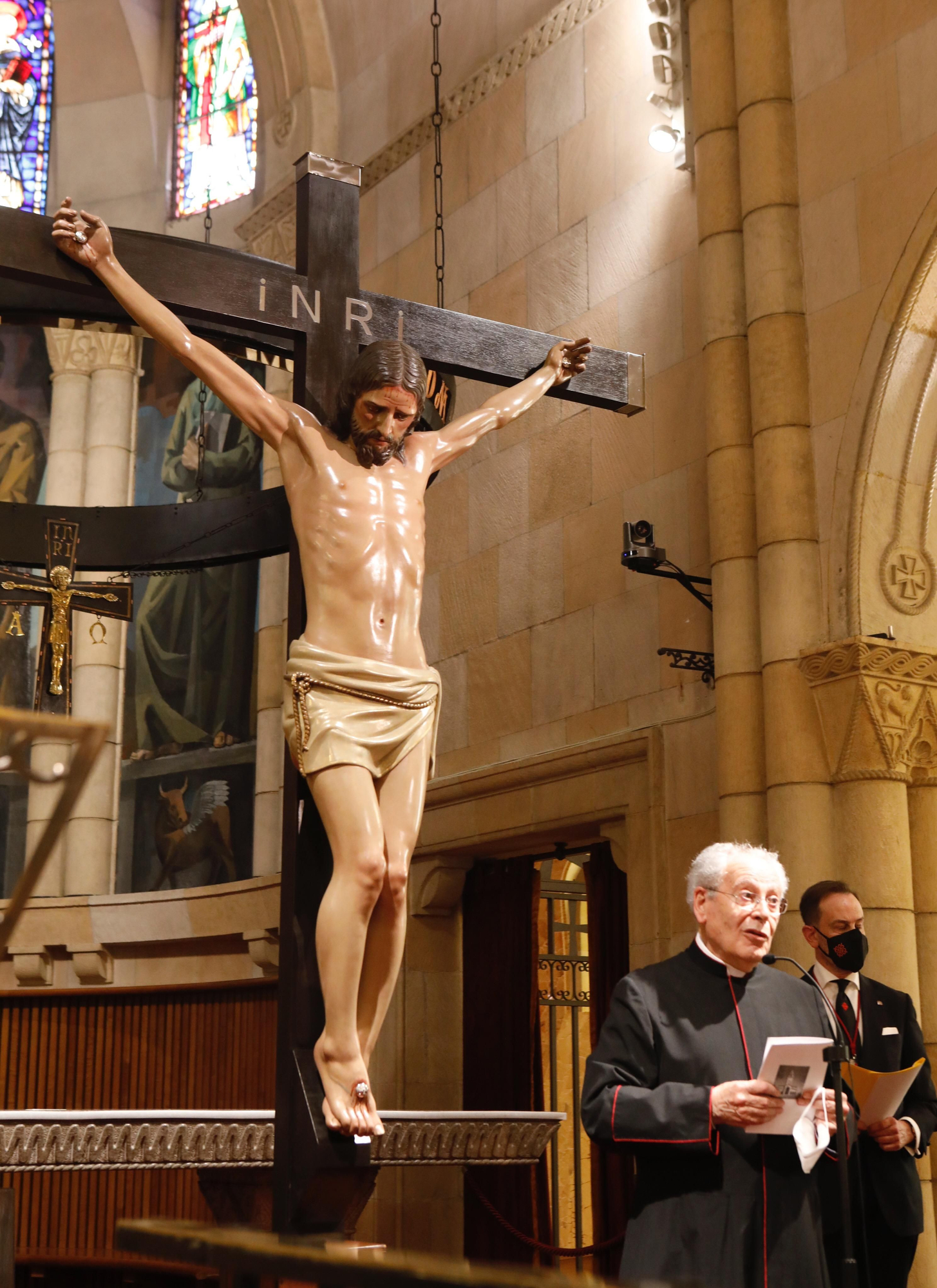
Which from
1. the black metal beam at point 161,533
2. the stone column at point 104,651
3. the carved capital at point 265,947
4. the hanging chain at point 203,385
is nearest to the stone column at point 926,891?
the black metal beam at point 161,533

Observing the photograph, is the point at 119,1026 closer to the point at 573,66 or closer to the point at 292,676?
the point at 573,66

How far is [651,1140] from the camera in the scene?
2.87 m

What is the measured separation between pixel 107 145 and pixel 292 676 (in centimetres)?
1145

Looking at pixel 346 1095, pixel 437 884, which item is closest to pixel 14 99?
pixel 437 884

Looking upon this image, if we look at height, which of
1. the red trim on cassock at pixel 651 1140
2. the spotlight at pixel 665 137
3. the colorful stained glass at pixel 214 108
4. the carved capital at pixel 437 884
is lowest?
the red trim on cassock at pixel 651 1140

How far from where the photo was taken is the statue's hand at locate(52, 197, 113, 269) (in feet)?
12.1

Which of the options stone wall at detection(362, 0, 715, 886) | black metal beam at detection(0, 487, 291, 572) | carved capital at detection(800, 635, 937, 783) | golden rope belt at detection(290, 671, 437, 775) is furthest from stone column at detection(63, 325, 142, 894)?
golden rope belt at detection(290, 671, 437, 775)

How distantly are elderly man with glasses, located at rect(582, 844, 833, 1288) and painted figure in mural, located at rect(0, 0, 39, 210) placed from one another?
12289 mm

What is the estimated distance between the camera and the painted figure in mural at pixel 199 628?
37.8 feet

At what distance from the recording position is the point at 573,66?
29.2 feet

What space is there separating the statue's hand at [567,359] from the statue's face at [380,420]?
830 mm

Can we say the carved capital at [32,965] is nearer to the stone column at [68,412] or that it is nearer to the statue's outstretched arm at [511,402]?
the stone column at [68,412]

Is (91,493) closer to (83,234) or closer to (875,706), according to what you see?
(875,706)

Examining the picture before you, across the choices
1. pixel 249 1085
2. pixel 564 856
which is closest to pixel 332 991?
pixel 564 856
